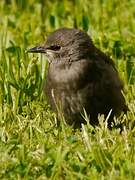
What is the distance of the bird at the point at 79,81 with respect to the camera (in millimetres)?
6223

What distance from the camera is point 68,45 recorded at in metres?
6.43

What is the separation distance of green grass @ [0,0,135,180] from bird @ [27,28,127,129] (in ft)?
0.46

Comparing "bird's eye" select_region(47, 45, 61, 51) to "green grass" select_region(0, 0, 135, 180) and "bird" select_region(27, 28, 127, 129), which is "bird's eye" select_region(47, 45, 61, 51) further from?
"green grass" select_region(0, 0, 135, 180)

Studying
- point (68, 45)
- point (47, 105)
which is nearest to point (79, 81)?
point (68, 45)

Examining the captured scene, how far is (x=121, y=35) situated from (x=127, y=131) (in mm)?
2309

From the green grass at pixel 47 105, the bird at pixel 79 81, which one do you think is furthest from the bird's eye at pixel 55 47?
the green grass at pixel 47 105

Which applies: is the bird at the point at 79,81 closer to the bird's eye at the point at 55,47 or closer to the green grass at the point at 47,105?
the bird's eye at the point at 55,47

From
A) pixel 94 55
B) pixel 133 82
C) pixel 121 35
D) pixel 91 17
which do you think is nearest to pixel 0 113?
pixel 94 55

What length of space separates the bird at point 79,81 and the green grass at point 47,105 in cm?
14

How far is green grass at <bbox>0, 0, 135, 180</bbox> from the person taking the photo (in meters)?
5.13

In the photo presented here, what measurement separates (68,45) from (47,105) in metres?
0.53

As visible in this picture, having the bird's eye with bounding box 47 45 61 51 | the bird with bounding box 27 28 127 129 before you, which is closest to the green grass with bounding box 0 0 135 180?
the bird with bounding box 27 28 127 129

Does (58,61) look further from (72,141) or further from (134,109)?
(72,141)

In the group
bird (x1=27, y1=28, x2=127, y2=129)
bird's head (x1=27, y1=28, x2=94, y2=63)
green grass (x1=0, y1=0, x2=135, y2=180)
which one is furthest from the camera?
bird's head (x1=27, y1=28, x2=94, y2=63)
